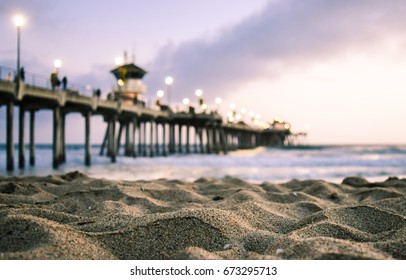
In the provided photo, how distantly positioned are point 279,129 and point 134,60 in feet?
164

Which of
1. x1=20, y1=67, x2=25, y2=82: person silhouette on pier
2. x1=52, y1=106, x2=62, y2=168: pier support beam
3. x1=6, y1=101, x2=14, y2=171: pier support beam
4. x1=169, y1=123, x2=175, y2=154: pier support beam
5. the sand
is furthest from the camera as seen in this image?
x1=169, y1=123, x2=175, y2=154: pier support beam

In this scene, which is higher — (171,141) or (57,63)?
(57,63)

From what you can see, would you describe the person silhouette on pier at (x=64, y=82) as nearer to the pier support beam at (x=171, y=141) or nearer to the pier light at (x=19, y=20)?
the pier light at (x=19, y=20)

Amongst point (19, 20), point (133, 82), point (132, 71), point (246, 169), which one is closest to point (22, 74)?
point (19, 20)

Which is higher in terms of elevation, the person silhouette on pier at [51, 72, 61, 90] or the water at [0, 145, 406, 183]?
the person silhouette on pier at [51, 72, 61, 90]

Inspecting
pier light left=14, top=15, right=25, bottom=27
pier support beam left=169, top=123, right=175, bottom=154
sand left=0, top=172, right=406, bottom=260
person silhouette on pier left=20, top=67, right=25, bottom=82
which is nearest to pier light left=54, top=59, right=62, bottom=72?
person silhouette on pier left=20, top=67, right=25, bottom=82

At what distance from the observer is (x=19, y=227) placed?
2654 mm

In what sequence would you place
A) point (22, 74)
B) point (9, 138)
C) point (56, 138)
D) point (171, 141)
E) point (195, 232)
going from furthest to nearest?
point (171, 141) → point (56, 138) → point (22, 74) → point (9, 138) → point (195, 232)

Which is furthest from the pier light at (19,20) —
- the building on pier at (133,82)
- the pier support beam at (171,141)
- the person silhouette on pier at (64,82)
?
the pier support beam at (171,141)

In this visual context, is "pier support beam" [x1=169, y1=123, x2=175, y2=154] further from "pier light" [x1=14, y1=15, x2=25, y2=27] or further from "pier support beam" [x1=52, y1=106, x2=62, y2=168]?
"pier light" [x1=14, y1=15, x2=25, y2=27]

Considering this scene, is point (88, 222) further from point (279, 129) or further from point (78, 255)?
point (279, 129)

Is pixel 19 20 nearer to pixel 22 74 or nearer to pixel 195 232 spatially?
pixel 22 74
